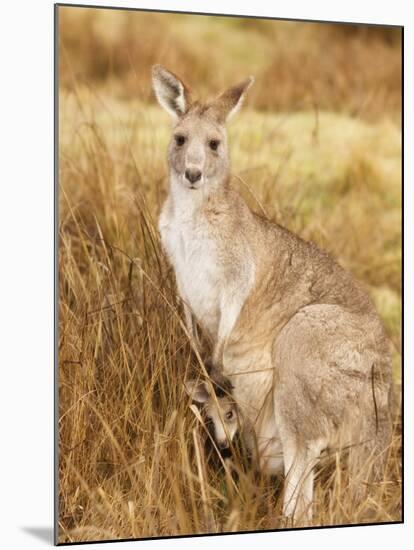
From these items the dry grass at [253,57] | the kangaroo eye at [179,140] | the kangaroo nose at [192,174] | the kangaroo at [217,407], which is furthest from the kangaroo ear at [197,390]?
the dry grass at [253,57]

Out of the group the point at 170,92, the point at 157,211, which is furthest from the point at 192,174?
the point at 157,211

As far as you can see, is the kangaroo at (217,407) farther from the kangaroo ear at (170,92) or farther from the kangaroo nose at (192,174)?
the kangaroo ear at (170,92)

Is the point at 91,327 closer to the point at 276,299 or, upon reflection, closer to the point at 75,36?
the point at 276,299

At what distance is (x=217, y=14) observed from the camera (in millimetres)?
7230

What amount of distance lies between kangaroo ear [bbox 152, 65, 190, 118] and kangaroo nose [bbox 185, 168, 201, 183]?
36 cm

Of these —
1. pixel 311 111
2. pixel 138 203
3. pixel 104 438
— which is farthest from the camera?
pixel 311 111

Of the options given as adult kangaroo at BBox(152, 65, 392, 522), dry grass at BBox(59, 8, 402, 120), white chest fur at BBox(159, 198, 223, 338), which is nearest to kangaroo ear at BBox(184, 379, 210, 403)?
adult kangaroo at BBox(152, 65, 392, 522)

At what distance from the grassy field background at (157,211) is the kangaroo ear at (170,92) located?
456mm

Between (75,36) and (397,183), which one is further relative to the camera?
(397,183)

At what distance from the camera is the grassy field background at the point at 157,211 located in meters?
6.88

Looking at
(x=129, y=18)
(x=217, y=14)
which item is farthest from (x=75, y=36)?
(x=217, y=14)

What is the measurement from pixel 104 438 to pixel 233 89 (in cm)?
200

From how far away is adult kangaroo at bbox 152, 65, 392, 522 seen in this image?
22.6 feet

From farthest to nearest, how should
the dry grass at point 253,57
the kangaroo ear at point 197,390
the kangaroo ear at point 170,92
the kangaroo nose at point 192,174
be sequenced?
the dry grass at point 253,57 → the kangaroo ear at point 197,390 → the kangaroo ear at point 170,92 → the kangaroo nose at point 192,174
